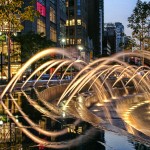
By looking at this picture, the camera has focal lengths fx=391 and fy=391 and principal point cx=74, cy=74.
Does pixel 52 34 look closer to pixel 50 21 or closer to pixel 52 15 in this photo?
pixel 50 21

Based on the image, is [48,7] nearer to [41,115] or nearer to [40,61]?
[40,61]

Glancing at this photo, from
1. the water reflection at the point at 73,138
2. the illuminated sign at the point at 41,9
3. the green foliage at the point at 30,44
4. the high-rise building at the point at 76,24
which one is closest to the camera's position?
the water reflection at the point at 73,138

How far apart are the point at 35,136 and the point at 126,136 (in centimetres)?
172

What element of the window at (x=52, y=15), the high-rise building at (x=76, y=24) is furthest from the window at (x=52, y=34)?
the high-rise building at (x=76, y=24)

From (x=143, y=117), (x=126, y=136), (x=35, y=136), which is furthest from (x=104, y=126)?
(x=143, y=117)

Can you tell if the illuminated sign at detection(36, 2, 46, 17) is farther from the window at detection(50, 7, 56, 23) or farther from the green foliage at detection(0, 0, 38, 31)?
the green foliage at detection(0, 0, 38, 31)

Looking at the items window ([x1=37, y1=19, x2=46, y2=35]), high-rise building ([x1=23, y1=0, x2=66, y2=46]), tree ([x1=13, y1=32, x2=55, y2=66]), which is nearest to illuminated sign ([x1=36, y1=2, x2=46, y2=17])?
high-rise building ([x1=23, y1=0, x2=66, y2=46])

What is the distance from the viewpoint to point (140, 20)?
224ft

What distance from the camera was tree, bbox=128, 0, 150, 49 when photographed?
2645 inches

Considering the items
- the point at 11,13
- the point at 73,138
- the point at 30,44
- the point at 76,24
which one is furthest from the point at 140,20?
the point at 76,24

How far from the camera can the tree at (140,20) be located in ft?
220

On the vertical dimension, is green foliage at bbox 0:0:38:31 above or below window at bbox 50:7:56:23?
below

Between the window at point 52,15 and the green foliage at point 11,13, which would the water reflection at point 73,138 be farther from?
the window at point 52,15

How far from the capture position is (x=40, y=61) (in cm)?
6781
